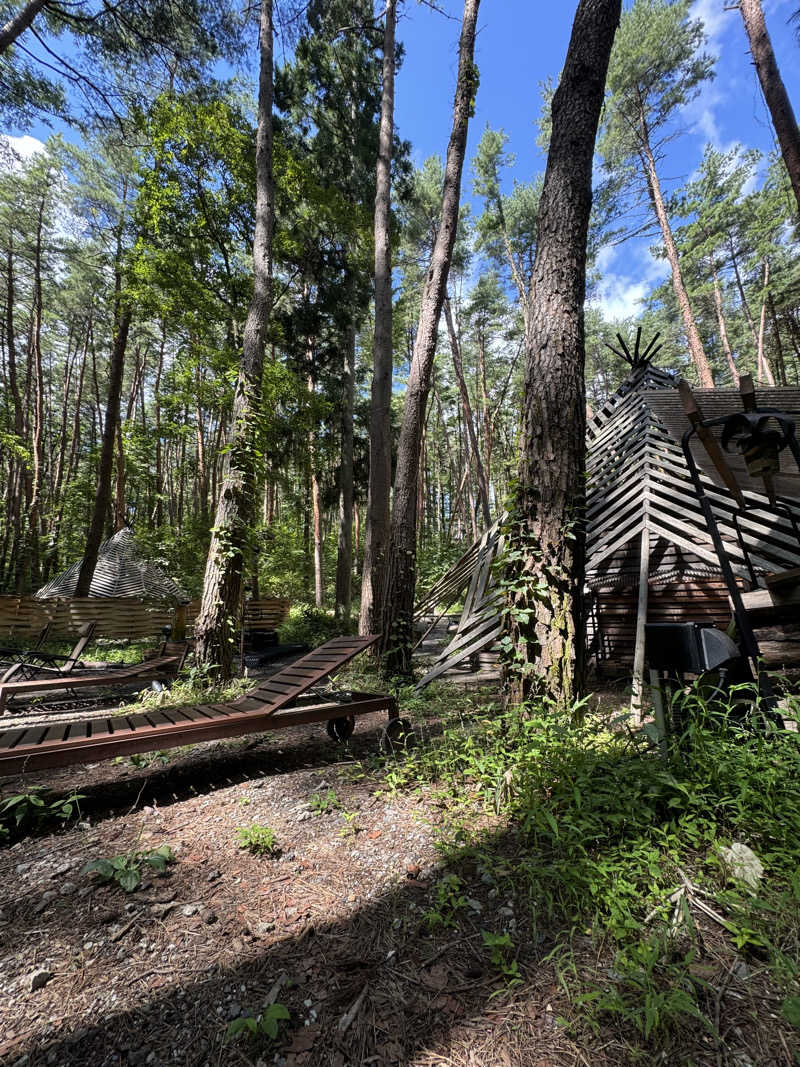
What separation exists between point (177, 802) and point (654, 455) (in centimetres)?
643

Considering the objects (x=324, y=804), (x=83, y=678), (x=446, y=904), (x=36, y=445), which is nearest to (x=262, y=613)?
(x=83, y=678)

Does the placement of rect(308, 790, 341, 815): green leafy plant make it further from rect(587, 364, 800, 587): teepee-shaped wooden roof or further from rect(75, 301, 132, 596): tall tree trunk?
rect(75, 301, 132, 596): tall tree trunk

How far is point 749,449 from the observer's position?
2080mm

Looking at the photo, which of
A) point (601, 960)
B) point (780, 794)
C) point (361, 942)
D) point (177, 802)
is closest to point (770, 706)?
point (780, 794)

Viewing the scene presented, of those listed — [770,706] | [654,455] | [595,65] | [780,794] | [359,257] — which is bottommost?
[780,794]

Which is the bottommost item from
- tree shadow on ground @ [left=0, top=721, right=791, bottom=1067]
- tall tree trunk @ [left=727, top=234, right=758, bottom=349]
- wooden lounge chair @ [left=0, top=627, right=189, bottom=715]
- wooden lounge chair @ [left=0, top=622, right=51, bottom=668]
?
tree shadow on ground @ [left=0, top=721, right=791, bottom=1067]

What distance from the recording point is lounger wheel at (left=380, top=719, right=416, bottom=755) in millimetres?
3379

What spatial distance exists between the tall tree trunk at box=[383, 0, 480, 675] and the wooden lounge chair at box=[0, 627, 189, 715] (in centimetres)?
322

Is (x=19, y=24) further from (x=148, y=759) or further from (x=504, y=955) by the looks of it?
(x=504, y=955)

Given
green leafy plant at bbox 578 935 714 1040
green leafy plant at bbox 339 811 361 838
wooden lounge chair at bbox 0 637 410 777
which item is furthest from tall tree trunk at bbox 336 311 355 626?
green leafy plant at bbox 578 935 714 1040

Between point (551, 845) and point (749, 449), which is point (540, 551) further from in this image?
point (551, 845)

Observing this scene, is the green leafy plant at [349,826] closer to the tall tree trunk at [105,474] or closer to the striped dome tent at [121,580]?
the striped dome tent at [121,580]

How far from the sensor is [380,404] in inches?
297

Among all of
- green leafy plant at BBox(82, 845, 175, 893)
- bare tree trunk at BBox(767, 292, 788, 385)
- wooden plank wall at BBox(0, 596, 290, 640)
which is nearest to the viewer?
green leafy plant at BBox(82, 845, 175, 893)
